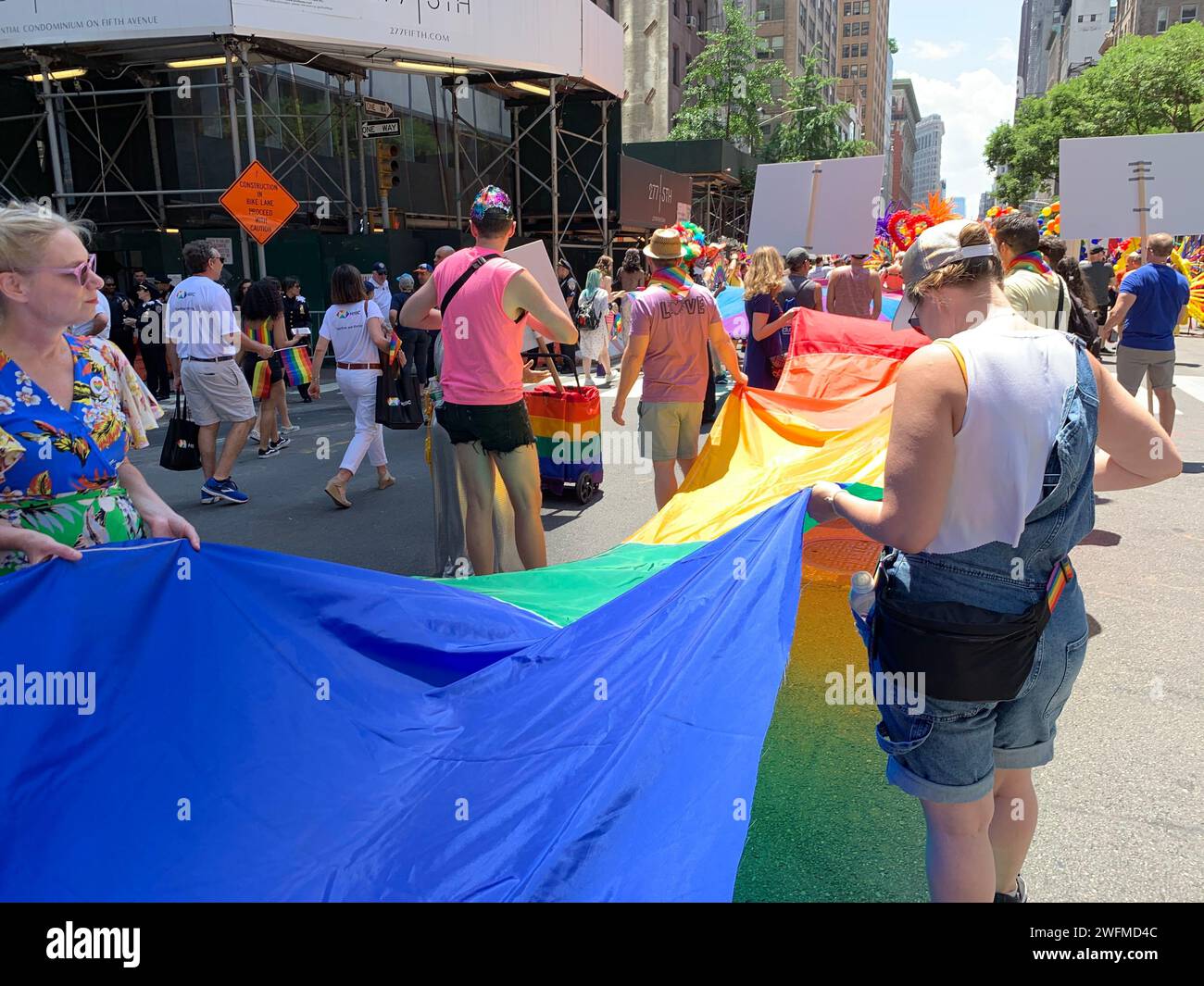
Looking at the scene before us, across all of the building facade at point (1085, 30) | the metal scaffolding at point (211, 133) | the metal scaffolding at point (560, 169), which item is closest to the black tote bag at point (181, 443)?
the metal scaffolding at point (211, 133)

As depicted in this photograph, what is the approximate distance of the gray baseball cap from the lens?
2.34 metres

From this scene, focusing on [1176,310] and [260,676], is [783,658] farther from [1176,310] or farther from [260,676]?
[1176,310]

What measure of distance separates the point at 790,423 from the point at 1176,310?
537 centimetres

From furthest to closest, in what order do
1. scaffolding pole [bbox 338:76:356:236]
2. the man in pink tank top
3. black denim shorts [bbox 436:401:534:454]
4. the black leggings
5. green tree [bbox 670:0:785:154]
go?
1. green tree [bbox 670:0:785:154]
2. scaffolding pole [bbox 338:76:356:236]
3. the man in pink tank top
4. the black leggings
5. black denim shorts [bbox 436:401:534:454]

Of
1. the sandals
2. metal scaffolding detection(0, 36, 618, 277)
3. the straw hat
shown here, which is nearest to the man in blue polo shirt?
the straw hat

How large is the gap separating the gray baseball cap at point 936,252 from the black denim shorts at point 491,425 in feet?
9.20

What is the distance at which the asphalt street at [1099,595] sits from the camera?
326 cm

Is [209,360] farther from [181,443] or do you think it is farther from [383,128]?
[383,128]

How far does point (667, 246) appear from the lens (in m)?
6.10

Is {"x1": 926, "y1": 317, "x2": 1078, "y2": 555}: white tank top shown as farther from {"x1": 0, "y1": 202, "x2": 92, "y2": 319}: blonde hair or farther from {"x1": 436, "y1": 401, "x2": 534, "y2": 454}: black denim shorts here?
{"x1": 436, "y1": 401, "x2": 534, "y2": 454}: black denim shorts

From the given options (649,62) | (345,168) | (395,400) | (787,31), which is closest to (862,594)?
(395,400)

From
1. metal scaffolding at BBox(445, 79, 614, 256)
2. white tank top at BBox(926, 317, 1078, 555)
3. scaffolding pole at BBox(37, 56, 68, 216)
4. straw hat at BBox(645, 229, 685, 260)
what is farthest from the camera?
metal scaffolding at BBox(445, 79, 614, 256)

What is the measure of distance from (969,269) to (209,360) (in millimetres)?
7129
